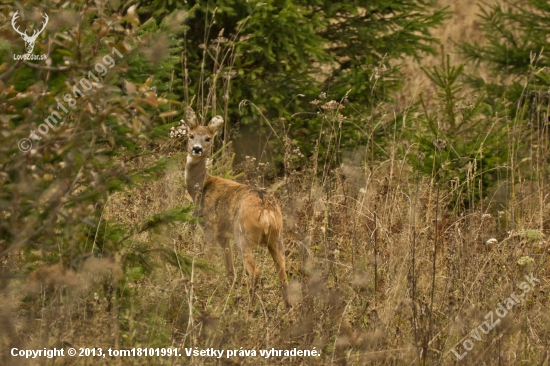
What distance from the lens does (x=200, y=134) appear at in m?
7.64

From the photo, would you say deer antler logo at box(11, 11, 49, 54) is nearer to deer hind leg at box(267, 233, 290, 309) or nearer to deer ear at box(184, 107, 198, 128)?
deer hind leg at box(267, 233, 290, 309)

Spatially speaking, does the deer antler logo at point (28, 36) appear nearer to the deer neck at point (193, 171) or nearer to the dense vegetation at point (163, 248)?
the dense vegetation at point (163, 248)

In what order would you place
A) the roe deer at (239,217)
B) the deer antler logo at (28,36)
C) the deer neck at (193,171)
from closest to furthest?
the deer antler logo at (28,36) → the roe deer at (239,217) → the deer neck at (193,171)

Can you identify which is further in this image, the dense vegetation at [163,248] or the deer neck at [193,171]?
the deer neck at [193,171]

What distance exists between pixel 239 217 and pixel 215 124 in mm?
1561

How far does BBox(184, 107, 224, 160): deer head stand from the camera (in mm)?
7492

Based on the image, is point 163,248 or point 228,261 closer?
point 163,248

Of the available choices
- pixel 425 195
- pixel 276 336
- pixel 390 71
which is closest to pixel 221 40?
pixel 425 195

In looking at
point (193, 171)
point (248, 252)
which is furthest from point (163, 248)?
point (193, 171)

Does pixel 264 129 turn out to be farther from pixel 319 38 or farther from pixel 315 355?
pixel 315 355

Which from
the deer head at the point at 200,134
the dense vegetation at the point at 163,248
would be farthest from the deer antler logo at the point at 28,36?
the deer head at the point at 200,134

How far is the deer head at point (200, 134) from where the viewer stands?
295 inches

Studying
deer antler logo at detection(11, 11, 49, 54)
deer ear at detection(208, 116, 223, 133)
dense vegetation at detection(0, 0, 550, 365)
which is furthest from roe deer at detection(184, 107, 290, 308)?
deer antler logo at detection(11, 11, 49, 54)

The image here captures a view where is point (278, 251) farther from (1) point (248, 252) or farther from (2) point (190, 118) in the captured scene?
(2) point (190, 118)
